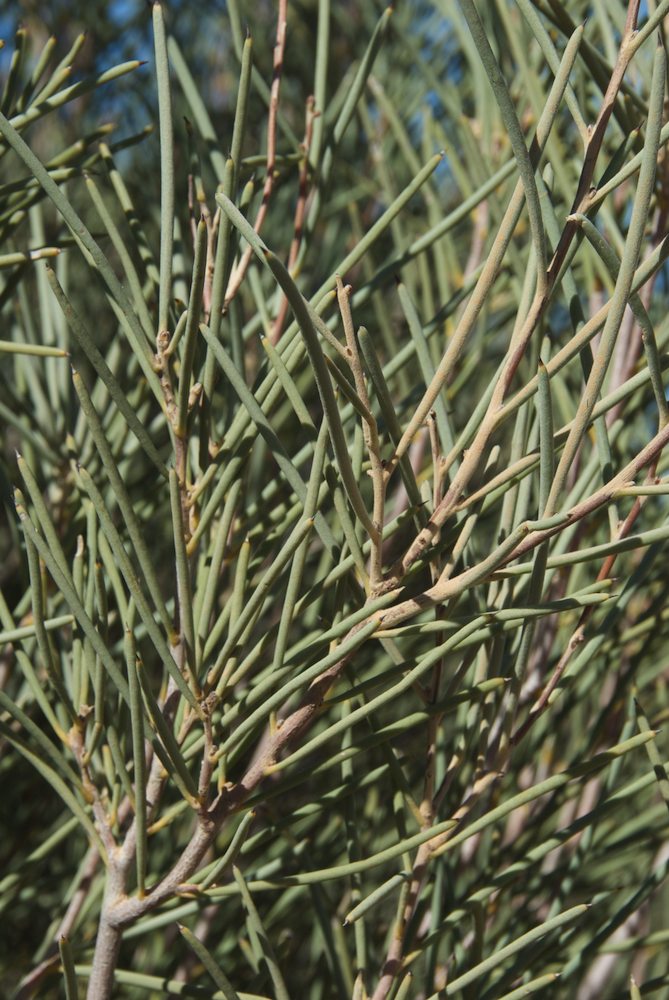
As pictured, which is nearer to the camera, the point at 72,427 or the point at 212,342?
the point at 212,342

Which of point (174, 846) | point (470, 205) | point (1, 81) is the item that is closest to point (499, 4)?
point (470, 205)

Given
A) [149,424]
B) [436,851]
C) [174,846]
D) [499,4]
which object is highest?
[499,4]

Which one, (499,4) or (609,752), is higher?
(499,4)

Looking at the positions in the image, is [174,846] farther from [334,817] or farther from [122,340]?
[122,340]

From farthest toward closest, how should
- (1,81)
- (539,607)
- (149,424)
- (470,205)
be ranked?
(1,81), (149,424), (470,205), (539,607)

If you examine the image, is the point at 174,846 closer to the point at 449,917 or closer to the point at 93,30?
the point at 449,917

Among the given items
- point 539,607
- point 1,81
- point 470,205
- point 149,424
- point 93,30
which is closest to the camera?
point 539,607

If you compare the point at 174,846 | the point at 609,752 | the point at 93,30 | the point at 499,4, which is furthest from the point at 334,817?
the point at 93,30
